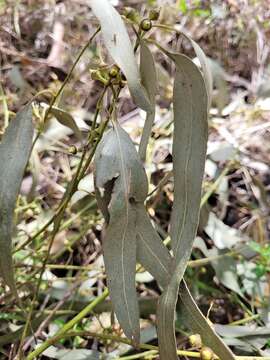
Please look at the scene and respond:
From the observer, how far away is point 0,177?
885 millimetres

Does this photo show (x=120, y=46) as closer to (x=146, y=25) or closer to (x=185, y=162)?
(x=146, y=25)

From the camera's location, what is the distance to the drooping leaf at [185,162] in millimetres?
787

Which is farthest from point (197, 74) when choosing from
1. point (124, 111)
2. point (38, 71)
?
point (38, 71)

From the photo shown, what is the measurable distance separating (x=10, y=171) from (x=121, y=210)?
17 cm

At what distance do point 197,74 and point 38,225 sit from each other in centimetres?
71

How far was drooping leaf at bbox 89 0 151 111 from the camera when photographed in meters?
0.80

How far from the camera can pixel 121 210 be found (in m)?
0.83

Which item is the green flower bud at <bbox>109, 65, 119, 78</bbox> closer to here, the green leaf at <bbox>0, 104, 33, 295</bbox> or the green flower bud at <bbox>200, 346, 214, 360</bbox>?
the green leaf at <bbox>0, 104, 33, 295</bbox>

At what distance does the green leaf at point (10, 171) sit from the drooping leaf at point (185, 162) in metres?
0.22

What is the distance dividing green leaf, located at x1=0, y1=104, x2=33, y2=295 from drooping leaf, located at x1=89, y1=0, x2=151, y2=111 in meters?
0.20

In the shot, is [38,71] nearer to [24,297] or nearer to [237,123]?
[237,123]

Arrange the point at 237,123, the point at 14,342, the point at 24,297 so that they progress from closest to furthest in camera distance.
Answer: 1. the point at 14,342
2. the point at 24,297
3. the point at 237,123

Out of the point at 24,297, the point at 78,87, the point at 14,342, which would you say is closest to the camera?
the point at 14,342

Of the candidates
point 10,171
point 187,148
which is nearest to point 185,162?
point 187,148
